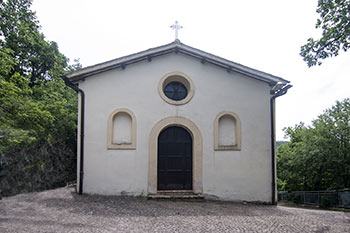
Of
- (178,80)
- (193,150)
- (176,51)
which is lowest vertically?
(193,150)

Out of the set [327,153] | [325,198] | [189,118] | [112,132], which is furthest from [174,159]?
[327,153]

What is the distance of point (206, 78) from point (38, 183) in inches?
362

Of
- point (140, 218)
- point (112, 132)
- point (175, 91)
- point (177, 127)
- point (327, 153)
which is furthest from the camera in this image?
point (327, 153)

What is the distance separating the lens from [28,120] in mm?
9055

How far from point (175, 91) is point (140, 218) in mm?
5167

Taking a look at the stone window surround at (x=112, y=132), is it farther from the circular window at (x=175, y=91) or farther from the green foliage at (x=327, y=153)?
the green foliage at (x=327, y=153)

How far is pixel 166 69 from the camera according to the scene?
30.8 ft

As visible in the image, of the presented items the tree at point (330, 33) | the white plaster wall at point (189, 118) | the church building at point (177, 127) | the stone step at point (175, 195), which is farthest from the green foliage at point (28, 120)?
the tree at point (330, 33)

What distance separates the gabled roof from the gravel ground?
4.54m

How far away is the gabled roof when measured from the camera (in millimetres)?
9016

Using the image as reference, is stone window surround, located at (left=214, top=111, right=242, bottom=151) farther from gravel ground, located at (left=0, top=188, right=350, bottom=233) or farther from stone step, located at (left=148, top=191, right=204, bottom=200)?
gravel ground, located at (left=0, top=188, right=350, bottom=233)

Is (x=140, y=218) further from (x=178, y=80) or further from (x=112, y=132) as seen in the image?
(x=178, y=80)

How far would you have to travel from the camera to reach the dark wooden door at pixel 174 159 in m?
9.12

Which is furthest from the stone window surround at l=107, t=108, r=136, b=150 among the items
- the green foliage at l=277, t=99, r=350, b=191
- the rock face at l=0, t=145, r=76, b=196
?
the green foliage at l=277, t=99, r=350, b=191
